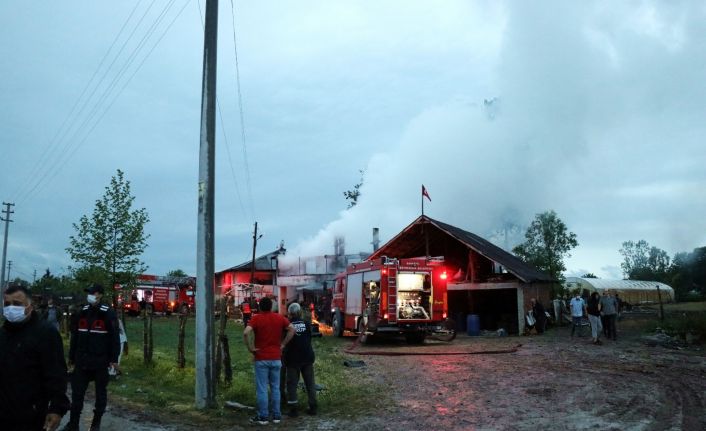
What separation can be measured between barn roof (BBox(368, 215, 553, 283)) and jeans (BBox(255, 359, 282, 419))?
17.7m

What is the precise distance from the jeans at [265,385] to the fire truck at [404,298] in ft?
36.7

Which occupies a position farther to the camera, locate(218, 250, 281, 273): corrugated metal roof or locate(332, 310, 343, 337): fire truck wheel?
locate(218, 250, 281, 273): corrugated metal roof

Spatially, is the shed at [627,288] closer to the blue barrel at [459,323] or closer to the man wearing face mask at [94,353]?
the blue barrel at [459,323]

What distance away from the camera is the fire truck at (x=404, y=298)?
19.0 metres

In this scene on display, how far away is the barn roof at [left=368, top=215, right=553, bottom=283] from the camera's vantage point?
24.9m

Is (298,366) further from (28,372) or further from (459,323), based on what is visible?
(459,323)

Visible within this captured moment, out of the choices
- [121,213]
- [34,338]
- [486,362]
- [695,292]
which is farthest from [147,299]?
[695,292]

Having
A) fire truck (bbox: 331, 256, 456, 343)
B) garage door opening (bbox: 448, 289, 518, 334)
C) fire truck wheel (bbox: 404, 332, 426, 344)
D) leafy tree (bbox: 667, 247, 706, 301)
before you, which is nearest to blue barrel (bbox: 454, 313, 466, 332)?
garage door opening (bbox: 448, 289, 518, 334)

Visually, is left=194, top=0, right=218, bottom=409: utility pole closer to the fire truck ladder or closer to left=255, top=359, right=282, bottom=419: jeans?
left=255, top=359, right=282, bottom=419: jeans

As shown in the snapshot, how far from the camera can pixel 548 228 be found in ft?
133

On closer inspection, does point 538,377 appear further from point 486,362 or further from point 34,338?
point 34,338

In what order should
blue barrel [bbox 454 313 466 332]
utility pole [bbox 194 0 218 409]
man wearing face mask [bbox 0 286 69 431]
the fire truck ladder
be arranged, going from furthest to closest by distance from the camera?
blue barrel [bbox 454 313 466 332] → the fire truck ladder → utility pole [bbox 194 0 218 409] → man wearing face mask [bbox 0 286 69 431]

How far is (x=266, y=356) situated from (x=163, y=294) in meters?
34.9

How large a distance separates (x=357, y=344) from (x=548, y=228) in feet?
81.9
